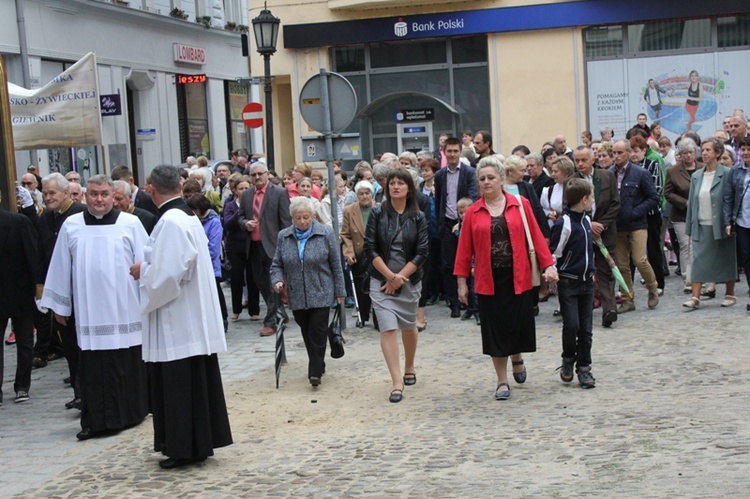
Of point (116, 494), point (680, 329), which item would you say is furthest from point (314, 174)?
point (116, 494)

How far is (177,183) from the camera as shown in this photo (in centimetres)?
789

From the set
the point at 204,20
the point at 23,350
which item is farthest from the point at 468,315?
the point at 204,20

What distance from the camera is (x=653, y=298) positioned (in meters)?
13.7

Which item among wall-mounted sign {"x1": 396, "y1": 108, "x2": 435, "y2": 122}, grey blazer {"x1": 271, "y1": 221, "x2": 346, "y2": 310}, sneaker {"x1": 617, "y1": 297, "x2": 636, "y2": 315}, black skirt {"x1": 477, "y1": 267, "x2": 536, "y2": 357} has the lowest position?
sneaker {"x1": 617, "y1": 297, "x2": 636, "y2": 315}

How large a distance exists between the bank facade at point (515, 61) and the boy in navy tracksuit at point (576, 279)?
16715 millimetres

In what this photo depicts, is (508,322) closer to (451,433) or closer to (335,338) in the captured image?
(451,433)

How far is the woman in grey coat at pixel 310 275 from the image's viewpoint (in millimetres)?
10461

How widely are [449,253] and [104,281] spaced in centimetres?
586

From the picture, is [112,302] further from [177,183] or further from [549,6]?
[549,6]

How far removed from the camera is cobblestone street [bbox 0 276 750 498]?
692 cm

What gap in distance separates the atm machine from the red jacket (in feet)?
64.6

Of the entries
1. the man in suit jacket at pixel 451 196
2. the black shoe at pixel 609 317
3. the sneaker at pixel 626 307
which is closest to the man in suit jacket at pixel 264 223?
the man in suit jacket at pixel 451 196

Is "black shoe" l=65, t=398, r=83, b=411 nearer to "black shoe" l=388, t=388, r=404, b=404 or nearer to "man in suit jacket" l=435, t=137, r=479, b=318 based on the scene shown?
"black shoe" l=388, t=388, r=404, b=404

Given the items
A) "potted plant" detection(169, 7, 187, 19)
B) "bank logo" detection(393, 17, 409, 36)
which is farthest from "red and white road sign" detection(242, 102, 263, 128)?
"potted plant" detection(169, 7, 187, 19)
